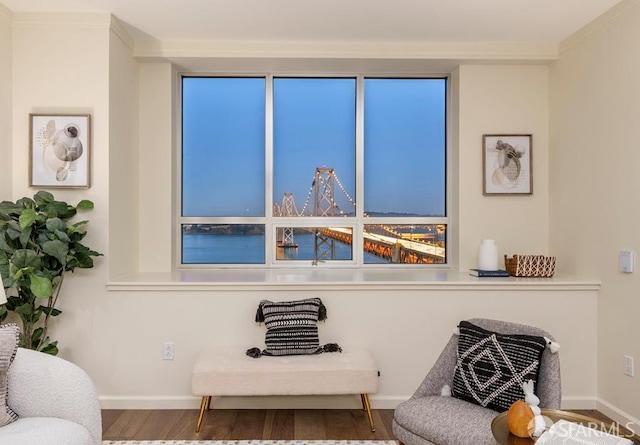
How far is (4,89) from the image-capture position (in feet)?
10.7

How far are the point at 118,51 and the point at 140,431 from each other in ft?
7.98

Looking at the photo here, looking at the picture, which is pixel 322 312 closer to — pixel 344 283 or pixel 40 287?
pixel 344 283

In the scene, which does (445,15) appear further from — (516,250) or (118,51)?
(118,51)

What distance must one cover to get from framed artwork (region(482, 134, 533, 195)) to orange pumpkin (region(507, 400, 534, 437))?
7.74 ft

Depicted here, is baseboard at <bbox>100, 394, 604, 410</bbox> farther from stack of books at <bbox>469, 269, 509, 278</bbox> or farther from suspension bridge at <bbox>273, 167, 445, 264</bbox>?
suspension bridge at <bbox>273, 167, 445, 264</bbox>

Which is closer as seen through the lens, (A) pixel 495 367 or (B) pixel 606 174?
(A) pixel 495 367

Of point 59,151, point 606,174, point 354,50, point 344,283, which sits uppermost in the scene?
point 354,50

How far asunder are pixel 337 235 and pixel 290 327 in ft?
3.90

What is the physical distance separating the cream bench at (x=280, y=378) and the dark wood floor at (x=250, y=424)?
162 millimetres

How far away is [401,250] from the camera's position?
424 cm

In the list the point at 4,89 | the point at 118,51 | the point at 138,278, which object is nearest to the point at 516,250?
the point at 138,278

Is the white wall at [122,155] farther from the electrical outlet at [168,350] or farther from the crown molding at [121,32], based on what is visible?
the electrical outlet at [168,350]

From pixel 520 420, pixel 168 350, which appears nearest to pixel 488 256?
pixel 520 420

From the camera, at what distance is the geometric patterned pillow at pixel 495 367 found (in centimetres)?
233
